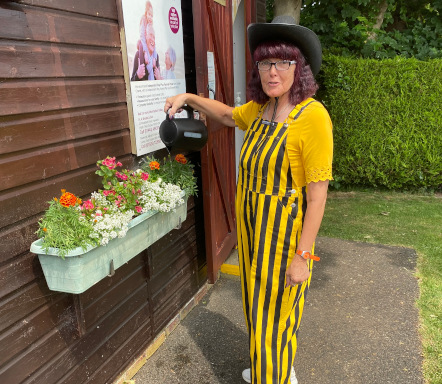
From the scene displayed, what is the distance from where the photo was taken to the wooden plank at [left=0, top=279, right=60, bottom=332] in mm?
1703

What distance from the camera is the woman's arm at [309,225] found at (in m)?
1.86

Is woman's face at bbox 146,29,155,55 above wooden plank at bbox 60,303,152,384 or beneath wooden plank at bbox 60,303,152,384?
above

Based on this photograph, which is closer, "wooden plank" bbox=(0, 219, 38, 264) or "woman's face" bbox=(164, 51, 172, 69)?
"wooden plank" bbox=(0, 219, 38, 264)

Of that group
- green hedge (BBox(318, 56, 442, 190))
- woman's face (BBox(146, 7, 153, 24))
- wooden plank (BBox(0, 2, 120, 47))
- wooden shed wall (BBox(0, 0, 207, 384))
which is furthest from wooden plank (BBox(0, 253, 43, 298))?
green hedge (BBox(318, 56, 442, 190))

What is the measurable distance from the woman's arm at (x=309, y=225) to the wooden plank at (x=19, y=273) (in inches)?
47.7

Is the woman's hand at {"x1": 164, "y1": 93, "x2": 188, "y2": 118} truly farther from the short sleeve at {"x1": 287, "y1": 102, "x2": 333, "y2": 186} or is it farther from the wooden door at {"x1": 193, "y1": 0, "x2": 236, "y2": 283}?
the short sleeve at {"x1": 287, "y1": 102, "x2": 333, "y2": 186}

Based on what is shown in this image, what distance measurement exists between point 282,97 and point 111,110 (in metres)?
0.98

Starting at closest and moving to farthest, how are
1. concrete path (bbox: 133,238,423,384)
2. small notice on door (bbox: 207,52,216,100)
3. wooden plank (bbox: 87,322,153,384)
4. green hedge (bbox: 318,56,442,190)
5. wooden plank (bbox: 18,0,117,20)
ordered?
wooden plank (bbox: 18,0,117,20), wooden plank (bbox: 87,322,153,384), concrete path (bbox: 133,238,423,384), small notice on door (bbox: 207,52,216,100), green hedge (bbox: 318,56,442,190)

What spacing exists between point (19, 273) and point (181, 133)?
1.16m

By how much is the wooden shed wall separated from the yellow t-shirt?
1069mm

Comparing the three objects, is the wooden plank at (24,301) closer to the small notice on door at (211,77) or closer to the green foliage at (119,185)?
the green foliage at (119,185)

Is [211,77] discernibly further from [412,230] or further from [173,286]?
[412,230]

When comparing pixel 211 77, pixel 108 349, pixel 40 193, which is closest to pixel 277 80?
pixel 40 193

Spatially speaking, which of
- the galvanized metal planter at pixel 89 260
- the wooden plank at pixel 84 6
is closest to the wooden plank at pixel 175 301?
the galvanized metal planter at pixel 89 260
